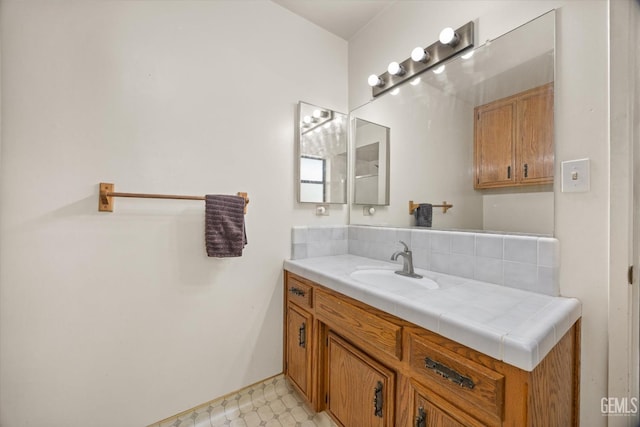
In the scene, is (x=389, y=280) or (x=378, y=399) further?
(x=389, y=280)

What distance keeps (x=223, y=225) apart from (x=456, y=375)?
1.15 meters

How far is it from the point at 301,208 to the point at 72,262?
1.16 metres

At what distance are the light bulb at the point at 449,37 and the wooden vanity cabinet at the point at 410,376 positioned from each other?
1.31 meters

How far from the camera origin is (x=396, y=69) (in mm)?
1531

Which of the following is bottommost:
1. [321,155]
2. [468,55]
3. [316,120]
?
[321,155]

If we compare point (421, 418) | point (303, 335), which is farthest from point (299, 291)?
point (421, 418)

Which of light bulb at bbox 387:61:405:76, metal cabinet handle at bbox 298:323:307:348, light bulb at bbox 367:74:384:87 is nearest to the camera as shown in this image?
metal cabinet handle at bbox 298:323:307:348

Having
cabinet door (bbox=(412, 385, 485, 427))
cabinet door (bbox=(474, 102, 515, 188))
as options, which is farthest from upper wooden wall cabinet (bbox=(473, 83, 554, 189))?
cabinet door (bbox=(412, 385, 485, 427))

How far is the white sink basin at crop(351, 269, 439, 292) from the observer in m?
1.21

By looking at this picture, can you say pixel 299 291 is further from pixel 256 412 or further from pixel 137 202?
pixel 137 202

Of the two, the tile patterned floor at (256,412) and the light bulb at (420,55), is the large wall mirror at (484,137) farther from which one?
the tile patterned floor at (256,412)

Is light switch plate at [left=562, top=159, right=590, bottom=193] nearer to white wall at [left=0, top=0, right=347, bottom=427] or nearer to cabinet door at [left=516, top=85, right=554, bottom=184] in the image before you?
cabinet door at [left=516, top=85, right=554, bottom=184]

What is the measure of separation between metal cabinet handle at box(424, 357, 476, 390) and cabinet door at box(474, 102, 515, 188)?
2.71 ft

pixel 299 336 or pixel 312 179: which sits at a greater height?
pixel 312 179
